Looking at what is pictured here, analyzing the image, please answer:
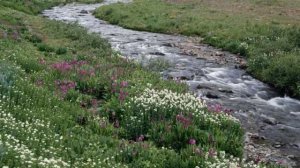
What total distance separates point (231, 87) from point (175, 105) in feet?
26.2

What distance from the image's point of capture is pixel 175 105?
14789mm

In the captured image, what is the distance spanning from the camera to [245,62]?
27.6m

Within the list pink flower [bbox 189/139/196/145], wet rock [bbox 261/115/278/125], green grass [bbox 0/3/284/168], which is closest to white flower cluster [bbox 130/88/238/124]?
green grass [bbox 0/3/284/168]

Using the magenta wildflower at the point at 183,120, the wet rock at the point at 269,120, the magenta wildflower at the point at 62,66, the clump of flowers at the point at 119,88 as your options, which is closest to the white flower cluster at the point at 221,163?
the magenta wildflower at the point at 183,120

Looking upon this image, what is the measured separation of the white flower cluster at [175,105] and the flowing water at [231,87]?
1392mm

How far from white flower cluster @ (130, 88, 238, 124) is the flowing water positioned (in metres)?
1.39

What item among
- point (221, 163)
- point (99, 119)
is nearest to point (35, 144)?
point (99, 119)

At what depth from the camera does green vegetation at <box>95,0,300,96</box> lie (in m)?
24.2

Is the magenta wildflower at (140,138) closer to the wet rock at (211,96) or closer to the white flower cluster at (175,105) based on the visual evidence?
the white flower cluster at (175,105)

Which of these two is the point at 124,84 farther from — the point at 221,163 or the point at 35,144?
the point at 221,163

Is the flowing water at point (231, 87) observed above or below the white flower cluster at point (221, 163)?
below

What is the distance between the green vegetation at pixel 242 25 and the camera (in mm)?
24172

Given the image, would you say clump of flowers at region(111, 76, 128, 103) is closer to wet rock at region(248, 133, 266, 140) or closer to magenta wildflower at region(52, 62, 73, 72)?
magenta wildflower at region(52, 62, 73, 72)

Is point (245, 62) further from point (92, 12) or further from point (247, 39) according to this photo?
point (92, 12)
